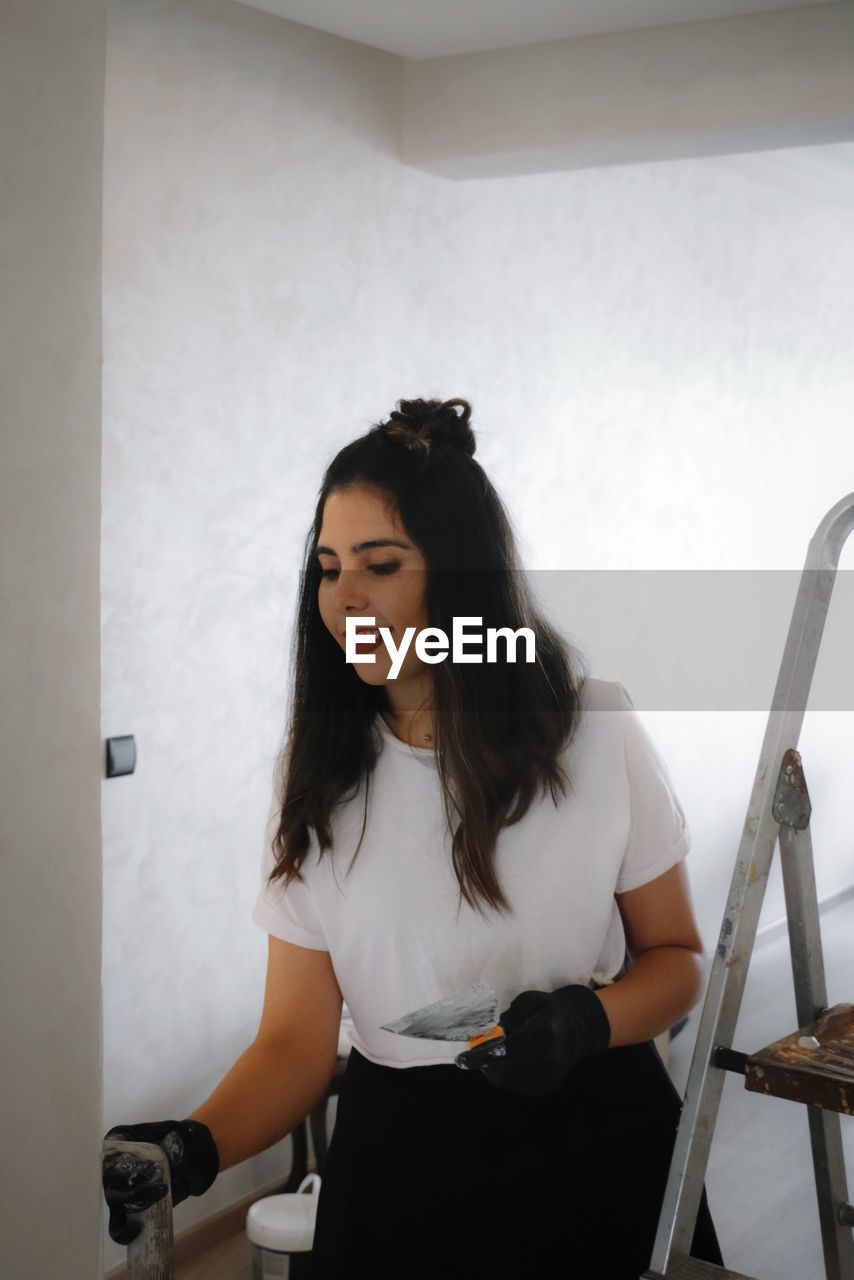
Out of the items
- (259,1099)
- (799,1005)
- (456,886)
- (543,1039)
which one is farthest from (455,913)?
(799,1005)

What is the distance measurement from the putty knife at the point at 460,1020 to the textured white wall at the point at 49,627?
36 centimetres

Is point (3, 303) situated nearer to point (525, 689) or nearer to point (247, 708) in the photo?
point (525, 689)

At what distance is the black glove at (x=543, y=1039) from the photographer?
1.34m

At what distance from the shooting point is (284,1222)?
102 inches

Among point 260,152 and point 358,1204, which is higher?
point 260,152

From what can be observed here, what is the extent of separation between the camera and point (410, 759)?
150cm

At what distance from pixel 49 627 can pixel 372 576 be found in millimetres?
503

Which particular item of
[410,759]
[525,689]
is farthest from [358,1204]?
[525,689]

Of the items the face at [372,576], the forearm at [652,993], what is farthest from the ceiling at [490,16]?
the forearm at [652,993]

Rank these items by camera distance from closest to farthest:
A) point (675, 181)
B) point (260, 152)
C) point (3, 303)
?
1. point (3, 303)
2. point (260, 152)
3. point (675, 181)

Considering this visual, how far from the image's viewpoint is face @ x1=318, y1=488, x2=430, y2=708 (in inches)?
57.6

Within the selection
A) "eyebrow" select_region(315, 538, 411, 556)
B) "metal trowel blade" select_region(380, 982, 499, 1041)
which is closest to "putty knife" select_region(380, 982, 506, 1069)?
"metal trowel blade" select_region(380, 982, 499, 1041)

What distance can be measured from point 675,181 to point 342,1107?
3.57 m

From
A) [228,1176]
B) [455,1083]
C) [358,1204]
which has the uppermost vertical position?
[455,1083]
